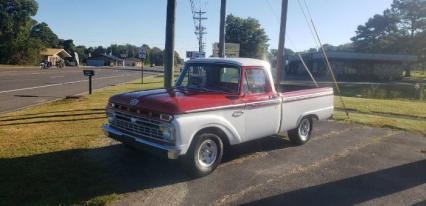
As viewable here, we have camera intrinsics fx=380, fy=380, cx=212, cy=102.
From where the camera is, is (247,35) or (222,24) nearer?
(222,24)

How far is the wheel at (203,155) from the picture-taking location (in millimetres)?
6168

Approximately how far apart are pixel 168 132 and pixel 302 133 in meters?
4.36

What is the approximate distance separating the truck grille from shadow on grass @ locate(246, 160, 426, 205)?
1921 mm

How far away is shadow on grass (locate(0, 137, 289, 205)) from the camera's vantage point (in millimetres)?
5227

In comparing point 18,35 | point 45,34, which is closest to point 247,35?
point 18,35

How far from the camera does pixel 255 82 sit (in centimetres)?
753

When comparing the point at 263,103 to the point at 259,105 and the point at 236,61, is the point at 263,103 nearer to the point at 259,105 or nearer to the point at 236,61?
the point at 259,105

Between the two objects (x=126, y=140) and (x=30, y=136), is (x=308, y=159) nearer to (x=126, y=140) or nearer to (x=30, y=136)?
(x=126, y=140)

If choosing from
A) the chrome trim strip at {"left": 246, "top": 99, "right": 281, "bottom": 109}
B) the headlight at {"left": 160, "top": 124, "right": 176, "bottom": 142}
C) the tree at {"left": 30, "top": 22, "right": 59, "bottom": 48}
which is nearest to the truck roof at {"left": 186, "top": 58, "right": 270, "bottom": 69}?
the chrome trim strip at {"left": 246, "top": 99, "right": 281, "bottom": 109}

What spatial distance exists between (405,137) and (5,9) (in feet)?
295

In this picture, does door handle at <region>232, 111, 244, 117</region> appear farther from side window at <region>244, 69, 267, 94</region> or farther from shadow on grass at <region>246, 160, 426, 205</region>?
shadow on grass at <region>246, 160, 426, 205</region>

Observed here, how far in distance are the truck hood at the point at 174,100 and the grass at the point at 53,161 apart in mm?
1247

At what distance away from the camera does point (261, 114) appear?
293 inches

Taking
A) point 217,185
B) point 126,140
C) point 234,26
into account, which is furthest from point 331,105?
point 234,26
